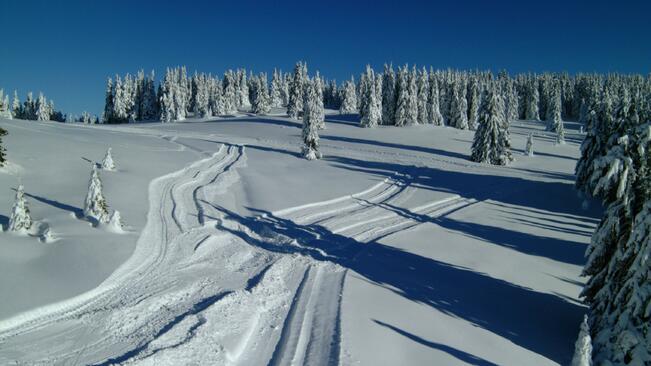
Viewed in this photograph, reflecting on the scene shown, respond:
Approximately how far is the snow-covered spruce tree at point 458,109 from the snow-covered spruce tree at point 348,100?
28.0 m

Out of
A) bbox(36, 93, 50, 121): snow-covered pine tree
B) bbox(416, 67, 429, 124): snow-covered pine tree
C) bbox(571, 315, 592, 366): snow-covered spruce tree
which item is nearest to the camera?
bbox(571, 315, 592, 366): snow-covered spruce tree

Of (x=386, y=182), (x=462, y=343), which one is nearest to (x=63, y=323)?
(x=462, y=343)

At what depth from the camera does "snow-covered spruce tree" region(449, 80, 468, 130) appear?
86.6 m

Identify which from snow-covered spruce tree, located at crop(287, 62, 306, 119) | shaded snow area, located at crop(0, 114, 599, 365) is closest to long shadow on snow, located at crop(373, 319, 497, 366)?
shaded snow area, located at crop(0, 114, 599, 365)

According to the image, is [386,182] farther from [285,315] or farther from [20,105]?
[20,105]

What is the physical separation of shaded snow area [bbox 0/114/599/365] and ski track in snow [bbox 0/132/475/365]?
56mm

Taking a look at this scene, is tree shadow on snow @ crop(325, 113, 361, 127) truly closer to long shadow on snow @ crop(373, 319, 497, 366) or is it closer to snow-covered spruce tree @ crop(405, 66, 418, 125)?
snow-covered spruce tree @ crop(405, 66, 418, 125)

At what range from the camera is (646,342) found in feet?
33.0

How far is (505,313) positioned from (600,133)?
90.4 ft

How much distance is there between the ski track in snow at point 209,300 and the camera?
9.14 m

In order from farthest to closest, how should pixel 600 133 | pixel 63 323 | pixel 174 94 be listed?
pixel 174 94
pixel 600 133
pixel 63 323

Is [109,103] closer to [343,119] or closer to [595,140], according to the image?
[343,119]

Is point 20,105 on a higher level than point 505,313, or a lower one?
higher

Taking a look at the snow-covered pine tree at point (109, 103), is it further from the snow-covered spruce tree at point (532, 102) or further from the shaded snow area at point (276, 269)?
the snow-covered spruce tree at point (532, 102)
